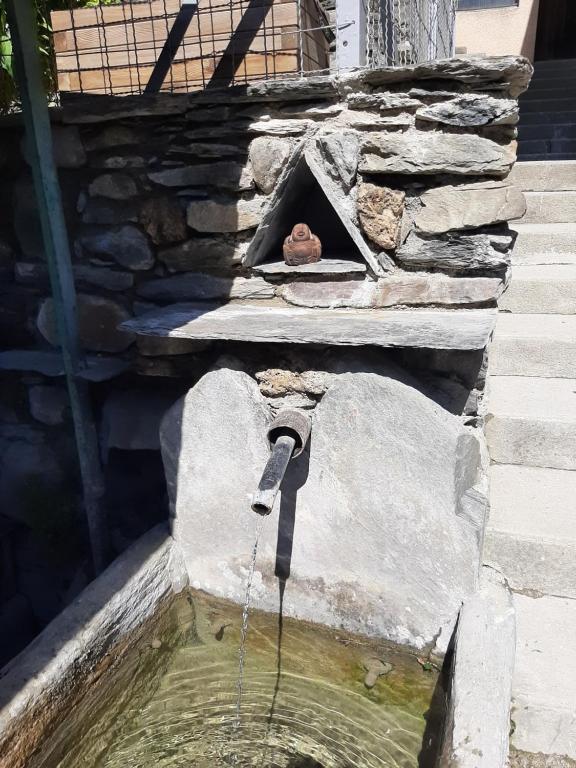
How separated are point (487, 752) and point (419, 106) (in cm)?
186

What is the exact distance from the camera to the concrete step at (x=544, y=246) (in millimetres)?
3426

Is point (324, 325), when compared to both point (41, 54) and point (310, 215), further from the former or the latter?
point (41, 54)

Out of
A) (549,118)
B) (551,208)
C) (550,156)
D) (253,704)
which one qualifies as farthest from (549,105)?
(253,704)

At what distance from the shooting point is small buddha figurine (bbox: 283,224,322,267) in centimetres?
237

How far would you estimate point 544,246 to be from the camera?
11.3 ft

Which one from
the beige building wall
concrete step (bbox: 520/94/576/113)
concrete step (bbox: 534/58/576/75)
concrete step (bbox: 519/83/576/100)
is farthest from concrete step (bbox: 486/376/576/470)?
the beige building wall

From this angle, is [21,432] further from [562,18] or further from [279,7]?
[562,18]

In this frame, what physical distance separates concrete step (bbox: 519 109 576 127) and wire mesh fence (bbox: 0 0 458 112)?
141 inches

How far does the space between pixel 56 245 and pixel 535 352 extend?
6.75 feet

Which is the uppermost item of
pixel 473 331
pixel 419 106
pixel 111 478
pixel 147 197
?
pixel 419 106

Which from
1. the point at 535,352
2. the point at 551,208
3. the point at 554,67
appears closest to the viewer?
the point at 535,352

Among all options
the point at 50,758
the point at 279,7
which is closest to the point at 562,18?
the point at 279,7

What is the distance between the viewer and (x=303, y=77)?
225 centimetres

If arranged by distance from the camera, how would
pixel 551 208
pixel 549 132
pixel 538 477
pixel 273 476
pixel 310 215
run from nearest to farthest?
pixel 273 476 < pixel 538 477 < pixel 310 215 < pixel 551 208 < pixel 549 132
